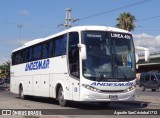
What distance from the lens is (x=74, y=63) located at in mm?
18375

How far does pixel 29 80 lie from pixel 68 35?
24.9ft

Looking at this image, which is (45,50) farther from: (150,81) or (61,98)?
(150,81)

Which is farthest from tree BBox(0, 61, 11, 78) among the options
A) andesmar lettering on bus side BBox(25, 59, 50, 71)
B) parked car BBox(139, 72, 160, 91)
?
andesmar lettering on bus side BBox(25, 59, 50, 71)

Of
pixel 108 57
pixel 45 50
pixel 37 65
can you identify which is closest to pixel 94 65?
pixel 108 57

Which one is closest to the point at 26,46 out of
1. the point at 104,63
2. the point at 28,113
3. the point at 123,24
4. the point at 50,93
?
the point at 50,93

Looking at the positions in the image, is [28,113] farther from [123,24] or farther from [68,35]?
[123,24]

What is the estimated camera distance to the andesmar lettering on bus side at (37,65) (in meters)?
22.3

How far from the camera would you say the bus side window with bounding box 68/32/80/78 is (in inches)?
A: 714

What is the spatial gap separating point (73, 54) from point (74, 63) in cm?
43

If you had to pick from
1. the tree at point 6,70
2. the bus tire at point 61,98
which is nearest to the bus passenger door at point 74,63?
the bus tire at point 61,98

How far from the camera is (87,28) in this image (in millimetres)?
18281

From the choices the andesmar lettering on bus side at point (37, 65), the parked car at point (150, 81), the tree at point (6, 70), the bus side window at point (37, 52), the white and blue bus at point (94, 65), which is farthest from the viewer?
the tree at point (6, 70)

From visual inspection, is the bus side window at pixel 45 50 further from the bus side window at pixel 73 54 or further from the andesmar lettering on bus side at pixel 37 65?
the bus side window at pixel 73 54

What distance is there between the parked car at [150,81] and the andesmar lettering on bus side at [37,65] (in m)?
20.4
